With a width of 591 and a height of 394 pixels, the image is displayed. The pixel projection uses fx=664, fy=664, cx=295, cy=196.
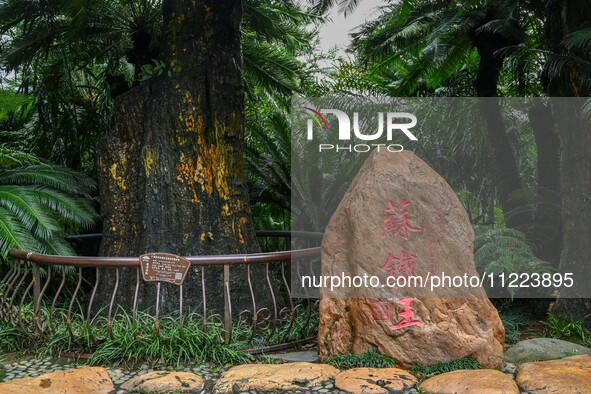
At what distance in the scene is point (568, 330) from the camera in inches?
221

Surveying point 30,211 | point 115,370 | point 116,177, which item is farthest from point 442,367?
point 30,211

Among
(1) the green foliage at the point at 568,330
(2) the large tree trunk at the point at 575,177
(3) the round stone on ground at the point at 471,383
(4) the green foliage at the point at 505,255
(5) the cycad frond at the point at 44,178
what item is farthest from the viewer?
(5) the cycad frond at the point at 44,178

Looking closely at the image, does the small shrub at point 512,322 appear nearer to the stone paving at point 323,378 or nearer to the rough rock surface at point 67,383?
the stone paving at point 323,378

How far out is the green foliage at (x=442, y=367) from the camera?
15.2 ft

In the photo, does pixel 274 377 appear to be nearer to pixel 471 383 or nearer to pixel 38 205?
pixel 471 383

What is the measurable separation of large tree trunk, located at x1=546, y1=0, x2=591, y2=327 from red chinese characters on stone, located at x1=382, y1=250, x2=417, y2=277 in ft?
6.17

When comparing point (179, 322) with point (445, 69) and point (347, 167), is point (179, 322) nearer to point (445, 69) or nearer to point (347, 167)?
point (347, 167)

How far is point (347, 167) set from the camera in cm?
872

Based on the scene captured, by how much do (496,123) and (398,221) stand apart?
13.6 ft

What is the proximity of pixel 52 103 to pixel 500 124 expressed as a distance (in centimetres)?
590

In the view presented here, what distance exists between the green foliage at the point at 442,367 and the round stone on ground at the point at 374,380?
Answer: 0.13 metres

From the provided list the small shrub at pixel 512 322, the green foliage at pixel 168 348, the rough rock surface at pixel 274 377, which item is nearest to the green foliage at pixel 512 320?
the small shrub at pixel 512 322

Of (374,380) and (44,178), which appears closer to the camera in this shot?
→ (374,380)

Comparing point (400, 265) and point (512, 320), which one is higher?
point (400, 265)
